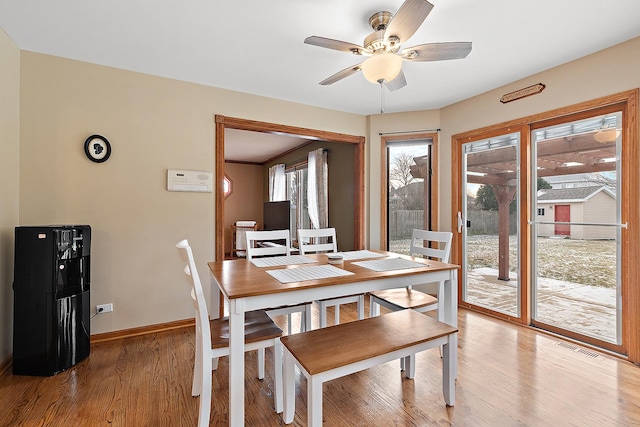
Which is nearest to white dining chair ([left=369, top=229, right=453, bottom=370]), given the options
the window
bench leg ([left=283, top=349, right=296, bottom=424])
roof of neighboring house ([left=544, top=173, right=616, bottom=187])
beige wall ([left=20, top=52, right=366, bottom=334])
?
bench leg ([left=283, top=349, right=296, bottom=424])

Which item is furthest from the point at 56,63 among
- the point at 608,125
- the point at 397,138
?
→ the point at 608,125

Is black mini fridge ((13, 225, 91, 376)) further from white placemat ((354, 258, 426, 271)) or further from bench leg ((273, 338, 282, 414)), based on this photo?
white placemat ((354, 258, 426, 271))

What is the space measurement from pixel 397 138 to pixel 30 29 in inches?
140

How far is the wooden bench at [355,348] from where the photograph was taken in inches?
51.6

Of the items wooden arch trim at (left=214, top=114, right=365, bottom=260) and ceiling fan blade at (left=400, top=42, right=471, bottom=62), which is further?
wooden arch trim at (left=214, top=114, right=365, bottom=260)

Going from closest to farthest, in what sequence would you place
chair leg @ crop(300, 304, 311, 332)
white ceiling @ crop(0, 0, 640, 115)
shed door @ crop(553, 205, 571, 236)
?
1. white ceiling @ crop(0, 0, 640, 115)
2. chair leg @ crop(300, 304, 311, 332)
3. shed door @ crop(553, 205, 571, 236)

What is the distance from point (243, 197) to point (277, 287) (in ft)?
21.5

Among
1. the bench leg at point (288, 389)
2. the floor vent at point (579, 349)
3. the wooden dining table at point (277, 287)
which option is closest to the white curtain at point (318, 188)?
the wooden dining table at point (277, 287)

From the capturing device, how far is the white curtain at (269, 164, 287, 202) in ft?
21.6

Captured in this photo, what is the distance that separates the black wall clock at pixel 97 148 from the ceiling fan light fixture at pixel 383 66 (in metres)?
2.29

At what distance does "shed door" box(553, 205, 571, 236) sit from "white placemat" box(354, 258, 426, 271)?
1630mm

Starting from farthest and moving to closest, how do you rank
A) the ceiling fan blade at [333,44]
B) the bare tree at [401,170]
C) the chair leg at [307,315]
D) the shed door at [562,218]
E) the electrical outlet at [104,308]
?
the bare tree at [401,170] < the shed door at [562,218] < the electrical outlet at [104,308] < the chair leg at [307,315] < the ceiling fan blade at [333,44]

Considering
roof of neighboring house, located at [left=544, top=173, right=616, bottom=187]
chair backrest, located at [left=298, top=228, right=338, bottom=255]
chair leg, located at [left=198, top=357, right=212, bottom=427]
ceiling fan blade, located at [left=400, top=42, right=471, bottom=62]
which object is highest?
ceiling fan blade, located at [left=400, top=42, right=471, bottom=62]

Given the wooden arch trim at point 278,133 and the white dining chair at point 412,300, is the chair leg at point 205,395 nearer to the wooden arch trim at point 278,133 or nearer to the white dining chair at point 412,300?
the white dining chair at point 412,300
